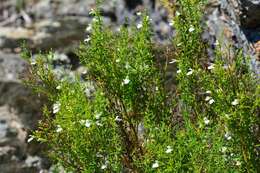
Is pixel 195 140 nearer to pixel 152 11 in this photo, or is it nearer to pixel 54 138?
pixel 54 138

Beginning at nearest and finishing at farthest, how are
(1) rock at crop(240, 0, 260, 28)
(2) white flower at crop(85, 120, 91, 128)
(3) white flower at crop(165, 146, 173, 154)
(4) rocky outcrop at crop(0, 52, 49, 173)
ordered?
(3) white flower at crop(165, 146, 173, 154) → (2) white flower at crop(85, 120, 91, 128) → (1) rock at crop(240, 0, 260, 28) → (4) rocky outcrop at crop(0, 52, 49, 173)

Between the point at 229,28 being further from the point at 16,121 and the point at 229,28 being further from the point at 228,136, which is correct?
the point at 16,121

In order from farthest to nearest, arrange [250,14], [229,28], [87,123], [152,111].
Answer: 1. [229,28]
2. [250,14]
3. [152,111]
4. [87,123]

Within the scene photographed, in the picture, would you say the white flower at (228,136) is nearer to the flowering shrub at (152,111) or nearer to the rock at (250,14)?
the flowering shrub at (152,111)

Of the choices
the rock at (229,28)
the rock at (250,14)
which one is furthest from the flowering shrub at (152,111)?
the rock at (250,14)

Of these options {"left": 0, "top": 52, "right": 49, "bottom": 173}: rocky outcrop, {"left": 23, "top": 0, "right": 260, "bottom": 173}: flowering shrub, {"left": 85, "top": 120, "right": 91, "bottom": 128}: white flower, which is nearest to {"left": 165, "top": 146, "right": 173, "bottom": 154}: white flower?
{"left": 23, "top": 0, "right": 260, "bottom": 173}: flowering shrub

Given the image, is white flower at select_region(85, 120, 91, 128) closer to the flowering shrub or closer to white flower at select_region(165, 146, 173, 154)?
the flowering shrub

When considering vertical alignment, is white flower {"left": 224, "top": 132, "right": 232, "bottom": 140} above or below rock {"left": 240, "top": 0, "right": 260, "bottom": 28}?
below

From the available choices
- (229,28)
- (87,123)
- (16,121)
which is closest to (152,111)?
(87,123)

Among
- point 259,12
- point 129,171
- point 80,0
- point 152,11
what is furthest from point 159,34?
point 129,171
